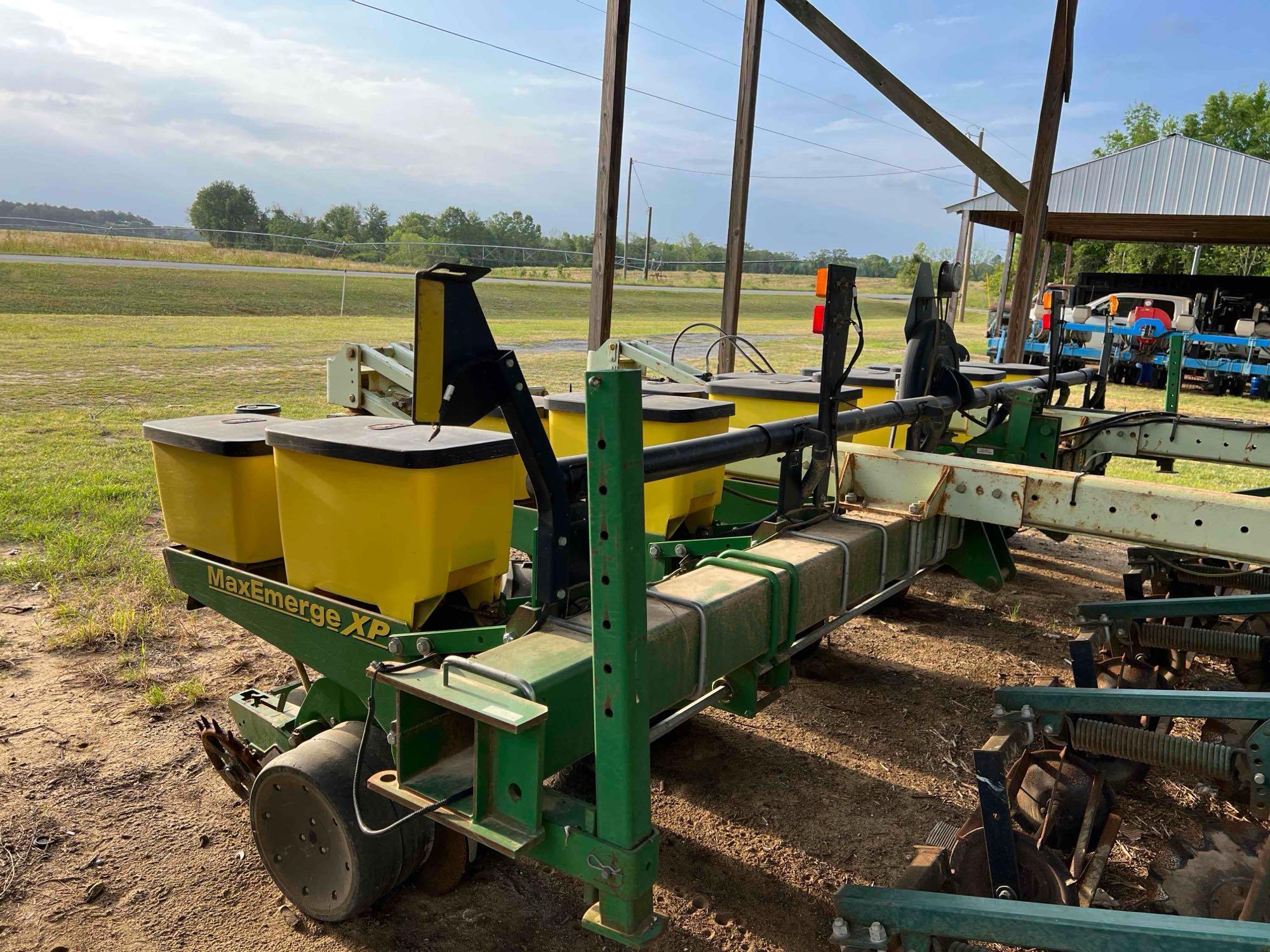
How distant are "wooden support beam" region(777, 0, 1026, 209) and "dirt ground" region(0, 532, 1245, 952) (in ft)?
15.3

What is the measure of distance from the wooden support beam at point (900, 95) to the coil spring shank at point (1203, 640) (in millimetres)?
5102

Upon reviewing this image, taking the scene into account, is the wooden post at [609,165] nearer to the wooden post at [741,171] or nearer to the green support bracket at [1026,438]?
the wooden post at [741,171]

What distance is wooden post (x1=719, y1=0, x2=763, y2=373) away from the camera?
22.9ft

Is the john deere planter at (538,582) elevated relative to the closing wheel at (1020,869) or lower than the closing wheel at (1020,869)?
elevated

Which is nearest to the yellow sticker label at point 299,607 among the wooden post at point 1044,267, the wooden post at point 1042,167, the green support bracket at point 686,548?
the green support bracket at point 686,548

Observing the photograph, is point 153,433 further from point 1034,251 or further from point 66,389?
point 66,389

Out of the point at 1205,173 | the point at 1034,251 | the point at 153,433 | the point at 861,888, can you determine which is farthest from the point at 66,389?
the point at 1205,173

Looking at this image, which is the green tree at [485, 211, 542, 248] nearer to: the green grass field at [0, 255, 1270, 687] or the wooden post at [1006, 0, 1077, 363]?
the green grass field at [0, 255, 1270, 687]

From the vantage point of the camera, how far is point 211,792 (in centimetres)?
326

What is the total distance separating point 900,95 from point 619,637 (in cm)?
719

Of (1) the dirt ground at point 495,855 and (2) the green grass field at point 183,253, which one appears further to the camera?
(2) the green grass field at point 183,253

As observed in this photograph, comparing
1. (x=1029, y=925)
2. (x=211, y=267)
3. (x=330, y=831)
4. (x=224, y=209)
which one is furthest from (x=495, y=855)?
(x=224, y=209)

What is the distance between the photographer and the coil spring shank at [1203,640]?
355 centimetres

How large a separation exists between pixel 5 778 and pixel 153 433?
1351 millimetres
